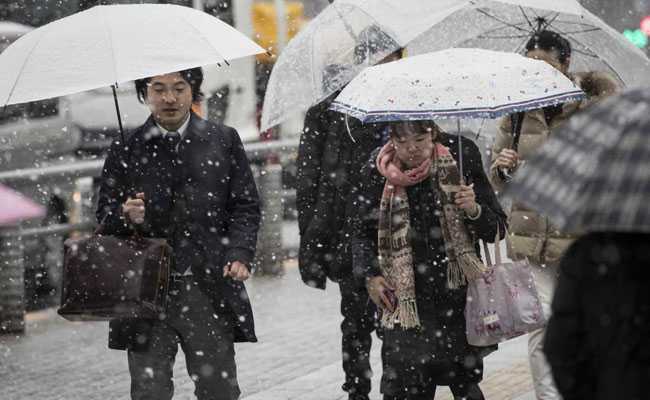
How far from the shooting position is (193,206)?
20.7 ft

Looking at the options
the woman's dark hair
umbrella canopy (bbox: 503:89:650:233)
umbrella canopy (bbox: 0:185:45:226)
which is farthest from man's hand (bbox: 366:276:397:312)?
umbrella canopy (bbox: 503:89:650:233)

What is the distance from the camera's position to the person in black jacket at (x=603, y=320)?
3.65m

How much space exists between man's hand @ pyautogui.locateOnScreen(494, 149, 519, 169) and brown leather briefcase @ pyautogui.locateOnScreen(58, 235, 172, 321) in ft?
5.78

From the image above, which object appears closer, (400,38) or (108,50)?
(108,50)

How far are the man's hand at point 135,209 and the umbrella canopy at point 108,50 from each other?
52cm

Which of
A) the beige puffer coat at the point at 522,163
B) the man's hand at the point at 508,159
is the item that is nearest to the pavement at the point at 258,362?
the beige puffer coat at the point at 522,163

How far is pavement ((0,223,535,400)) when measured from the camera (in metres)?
8.55

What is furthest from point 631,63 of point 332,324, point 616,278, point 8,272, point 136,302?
point 8,272

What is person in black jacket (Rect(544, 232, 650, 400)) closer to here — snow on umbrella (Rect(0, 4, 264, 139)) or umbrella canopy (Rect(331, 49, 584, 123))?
umbrella canopy (Rect(331, 49, 584, 123))

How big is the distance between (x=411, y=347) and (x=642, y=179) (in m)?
A: 3.06

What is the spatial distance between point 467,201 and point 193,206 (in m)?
1.21

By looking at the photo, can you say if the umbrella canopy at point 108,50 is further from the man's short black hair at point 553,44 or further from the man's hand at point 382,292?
the man's short black hair at point 553,44

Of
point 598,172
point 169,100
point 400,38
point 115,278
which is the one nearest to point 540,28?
point 400,38

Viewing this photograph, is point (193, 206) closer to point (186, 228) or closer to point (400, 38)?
point (186, 228)
